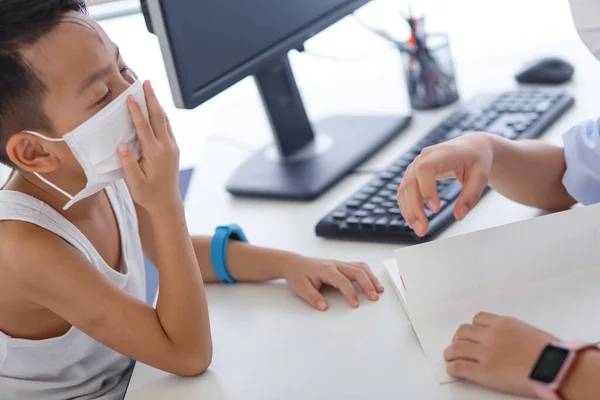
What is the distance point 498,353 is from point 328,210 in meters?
0.46

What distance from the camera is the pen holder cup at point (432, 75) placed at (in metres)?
1.47

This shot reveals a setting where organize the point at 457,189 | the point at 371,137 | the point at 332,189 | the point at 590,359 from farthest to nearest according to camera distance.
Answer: the point at 371,137, the point at 332,189, the point at 457,189, the point at 590,359

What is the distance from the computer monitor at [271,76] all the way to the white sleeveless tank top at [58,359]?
234 mm

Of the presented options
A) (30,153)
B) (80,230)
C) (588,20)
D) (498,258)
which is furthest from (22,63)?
(588,20)

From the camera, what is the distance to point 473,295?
90 cm

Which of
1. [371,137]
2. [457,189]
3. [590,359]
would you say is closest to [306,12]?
[371,137]

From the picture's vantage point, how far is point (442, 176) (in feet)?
3.17

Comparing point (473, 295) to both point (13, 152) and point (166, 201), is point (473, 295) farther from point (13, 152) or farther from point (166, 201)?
point (13, 152)

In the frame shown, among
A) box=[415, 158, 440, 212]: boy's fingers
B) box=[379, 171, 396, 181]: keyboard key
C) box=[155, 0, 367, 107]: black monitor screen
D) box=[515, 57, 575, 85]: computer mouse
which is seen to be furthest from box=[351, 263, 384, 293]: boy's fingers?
box=[515, 57, 575, 85]: computer mouse

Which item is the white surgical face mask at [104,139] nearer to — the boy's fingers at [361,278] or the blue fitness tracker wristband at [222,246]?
the blue fitness tracker wristband at [222,246]

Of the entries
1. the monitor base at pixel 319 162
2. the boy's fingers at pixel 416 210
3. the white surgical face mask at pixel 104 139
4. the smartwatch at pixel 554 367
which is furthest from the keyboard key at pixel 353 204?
the smartwatch at pixel 554 367

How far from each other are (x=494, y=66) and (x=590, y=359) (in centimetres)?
94

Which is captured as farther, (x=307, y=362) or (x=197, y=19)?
(x=197, y=19)

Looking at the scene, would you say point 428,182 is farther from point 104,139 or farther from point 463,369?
point 104,139
